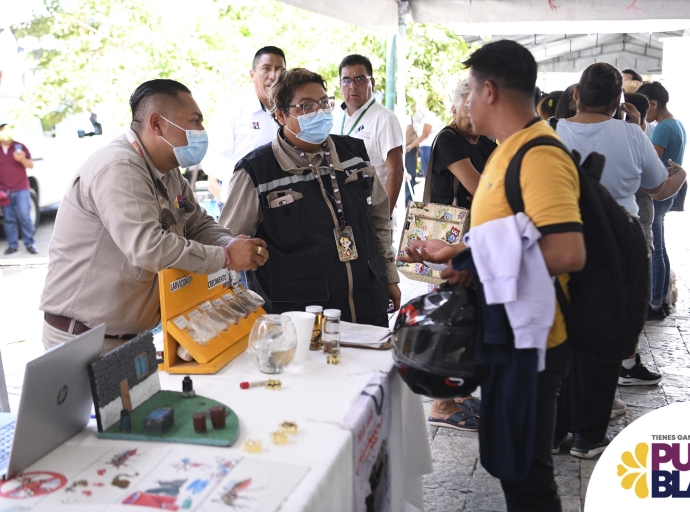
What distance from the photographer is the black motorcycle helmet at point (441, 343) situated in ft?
6.04

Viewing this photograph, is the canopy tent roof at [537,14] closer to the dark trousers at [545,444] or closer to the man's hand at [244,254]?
the man's hand at [244,254]

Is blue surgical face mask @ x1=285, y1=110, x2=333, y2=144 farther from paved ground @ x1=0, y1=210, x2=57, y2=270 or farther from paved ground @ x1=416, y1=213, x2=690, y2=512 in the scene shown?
paved ground @ x1=0, y1=210, x2=57, y2=270

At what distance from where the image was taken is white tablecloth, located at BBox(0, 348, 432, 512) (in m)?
1.45

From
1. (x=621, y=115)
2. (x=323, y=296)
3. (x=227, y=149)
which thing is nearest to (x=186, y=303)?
(x=323, y=296)

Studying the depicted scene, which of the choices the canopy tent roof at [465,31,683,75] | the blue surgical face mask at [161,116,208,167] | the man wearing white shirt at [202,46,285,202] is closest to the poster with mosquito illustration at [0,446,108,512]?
the blue surgical face mask at [161,116,208,167]

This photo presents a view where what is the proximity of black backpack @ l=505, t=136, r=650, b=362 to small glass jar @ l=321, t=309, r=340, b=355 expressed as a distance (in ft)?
2.18

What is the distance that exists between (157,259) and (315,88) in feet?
3.48

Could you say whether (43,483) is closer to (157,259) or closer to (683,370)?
(157,259)

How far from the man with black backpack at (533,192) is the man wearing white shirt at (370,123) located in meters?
2.42

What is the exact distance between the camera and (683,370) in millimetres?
4301

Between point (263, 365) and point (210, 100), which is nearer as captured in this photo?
point (263, 365)

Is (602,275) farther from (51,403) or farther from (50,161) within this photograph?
(50,161)

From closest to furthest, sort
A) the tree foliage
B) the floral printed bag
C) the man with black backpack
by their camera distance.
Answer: the man with black backpack
the floral printed bag
the tree foliage

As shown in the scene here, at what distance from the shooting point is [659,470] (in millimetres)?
2432
